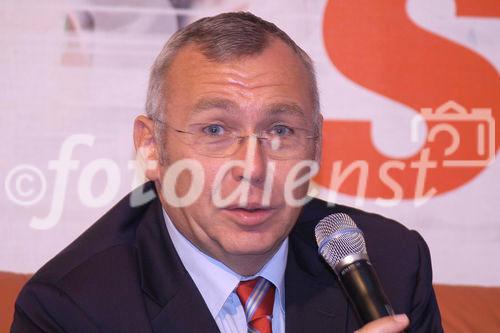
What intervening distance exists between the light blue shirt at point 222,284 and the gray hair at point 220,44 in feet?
1.03

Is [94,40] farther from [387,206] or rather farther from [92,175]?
[387,206]

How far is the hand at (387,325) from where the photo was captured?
1.33m

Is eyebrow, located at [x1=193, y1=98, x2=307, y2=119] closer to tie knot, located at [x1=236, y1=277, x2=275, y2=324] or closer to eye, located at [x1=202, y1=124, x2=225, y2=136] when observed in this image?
eye, located at [x1=202, y1=124, x2=225, y2=136]

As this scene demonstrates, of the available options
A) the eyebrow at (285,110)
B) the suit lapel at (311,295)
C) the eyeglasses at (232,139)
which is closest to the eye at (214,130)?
the eyeglasses at (232,139)

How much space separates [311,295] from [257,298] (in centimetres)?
17

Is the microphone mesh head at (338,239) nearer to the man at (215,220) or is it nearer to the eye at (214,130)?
the man at (215,220)

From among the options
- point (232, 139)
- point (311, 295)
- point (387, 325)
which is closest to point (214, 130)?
point (232, 139)

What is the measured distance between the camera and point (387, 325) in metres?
1.33

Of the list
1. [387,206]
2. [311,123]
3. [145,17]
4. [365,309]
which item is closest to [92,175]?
[145,17]

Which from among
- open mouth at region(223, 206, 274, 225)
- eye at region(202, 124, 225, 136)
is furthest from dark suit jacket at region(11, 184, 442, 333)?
eye at region(202, 124, 225, 136)

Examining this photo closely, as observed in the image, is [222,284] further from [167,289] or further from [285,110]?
[285,110]

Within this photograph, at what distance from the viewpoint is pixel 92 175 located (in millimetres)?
2305

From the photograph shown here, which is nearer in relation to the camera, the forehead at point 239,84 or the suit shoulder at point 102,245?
the forehead at point 239,84

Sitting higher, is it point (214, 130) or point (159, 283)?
point (214, 130)
